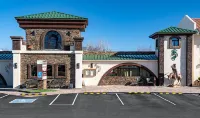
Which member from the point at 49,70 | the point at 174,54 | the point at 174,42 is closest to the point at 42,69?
the point at 49,70

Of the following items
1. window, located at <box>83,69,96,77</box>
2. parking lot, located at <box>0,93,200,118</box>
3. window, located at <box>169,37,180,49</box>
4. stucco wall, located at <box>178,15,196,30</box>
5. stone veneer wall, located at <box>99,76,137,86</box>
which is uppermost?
stucco wall, located at <box>178,15,196,30</box>

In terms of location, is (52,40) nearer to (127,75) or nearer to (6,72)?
(6,72)

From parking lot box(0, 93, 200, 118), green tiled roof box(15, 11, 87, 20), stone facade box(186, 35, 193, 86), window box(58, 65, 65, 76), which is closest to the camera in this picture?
parking lot box(0, 93, 200, 118)

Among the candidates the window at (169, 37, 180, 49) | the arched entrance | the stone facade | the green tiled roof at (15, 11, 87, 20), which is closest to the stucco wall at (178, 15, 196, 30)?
the stone facade

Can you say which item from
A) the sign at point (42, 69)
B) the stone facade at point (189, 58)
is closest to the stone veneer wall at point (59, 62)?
the sign at point (42, 69)

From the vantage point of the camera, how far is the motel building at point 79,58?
23781 mm

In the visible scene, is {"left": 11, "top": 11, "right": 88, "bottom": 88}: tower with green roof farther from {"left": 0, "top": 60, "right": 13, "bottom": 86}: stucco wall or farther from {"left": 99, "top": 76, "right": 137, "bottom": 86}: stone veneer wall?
{"left": 99, "top": 76, "right": 137, "bottom": 86}: stone veneer wall

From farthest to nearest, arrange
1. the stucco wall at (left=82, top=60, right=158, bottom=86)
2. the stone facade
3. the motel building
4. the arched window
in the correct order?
1. the stucco wall at (left=82, top=60, right=158, bottom=86)
2. the stone facade
3. the arched window
4. the motel building

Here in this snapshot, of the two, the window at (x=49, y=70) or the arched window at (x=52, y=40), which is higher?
the arched window at (x=52, y=40)

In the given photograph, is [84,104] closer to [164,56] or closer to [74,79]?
[74,79]

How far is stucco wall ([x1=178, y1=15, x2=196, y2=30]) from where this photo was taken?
2795cm

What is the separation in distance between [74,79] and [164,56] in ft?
36.8

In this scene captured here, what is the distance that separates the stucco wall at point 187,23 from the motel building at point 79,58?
8 centimetres

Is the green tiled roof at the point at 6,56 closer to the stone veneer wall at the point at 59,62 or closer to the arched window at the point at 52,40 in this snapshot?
the stone veneer wall at the point at 59,62
